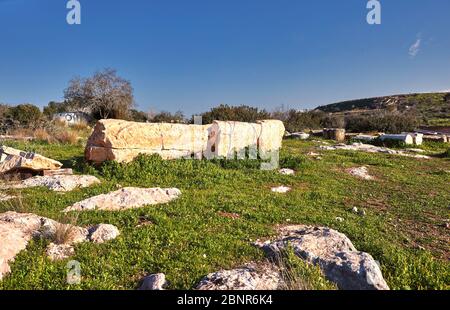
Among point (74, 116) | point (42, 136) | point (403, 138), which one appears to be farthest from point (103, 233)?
point (74, 116)

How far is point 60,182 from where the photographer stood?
7.88 m

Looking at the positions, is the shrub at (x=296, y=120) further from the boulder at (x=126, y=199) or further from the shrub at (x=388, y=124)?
the boulder at (x=126, y=199)

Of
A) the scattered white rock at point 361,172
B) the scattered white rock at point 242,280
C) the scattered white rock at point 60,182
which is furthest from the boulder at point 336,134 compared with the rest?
the scattered white rock at point 242,280

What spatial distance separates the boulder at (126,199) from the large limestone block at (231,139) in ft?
13.6

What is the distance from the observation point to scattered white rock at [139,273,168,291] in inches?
148

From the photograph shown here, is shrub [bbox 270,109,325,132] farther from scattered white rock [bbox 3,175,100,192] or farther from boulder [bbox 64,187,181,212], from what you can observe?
boulder [bbox 64,187,181,212]

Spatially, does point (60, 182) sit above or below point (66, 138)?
below

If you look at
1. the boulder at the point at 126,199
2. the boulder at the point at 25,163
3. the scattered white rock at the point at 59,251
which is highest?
the boulder at the point at 25,163

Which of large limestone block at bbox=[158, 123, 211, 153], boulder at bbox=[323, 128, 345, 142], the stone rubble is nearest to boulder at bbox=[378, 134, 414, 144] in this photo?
boulder at bbox=[323, 128, 345, 142]

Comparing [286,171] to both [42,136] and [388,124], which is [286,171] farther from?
[388,124]

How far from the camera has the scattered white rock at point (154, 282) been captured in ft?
12.3

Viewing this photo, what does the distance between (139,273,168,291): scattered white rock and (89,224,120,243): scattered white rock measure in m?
1.26

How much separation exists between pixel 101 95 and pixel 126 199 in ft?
108

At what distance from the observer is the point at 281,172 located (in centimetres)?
1054
